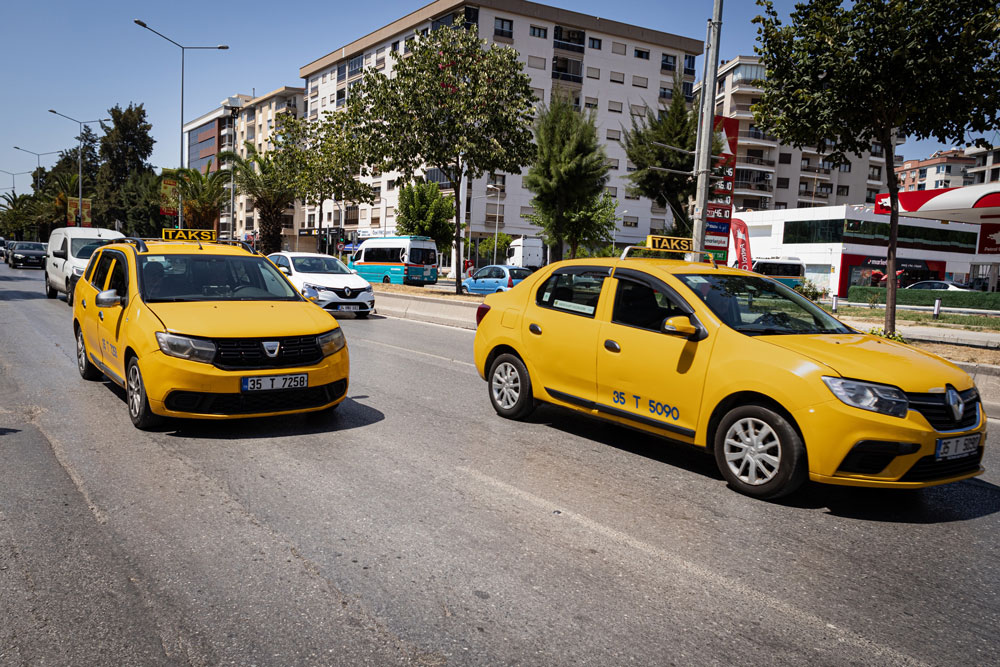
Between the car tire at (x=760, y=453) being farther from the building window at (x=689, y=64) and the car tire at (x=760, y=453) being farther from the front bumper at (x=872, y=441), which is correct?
the building window at (x=689, y=64)

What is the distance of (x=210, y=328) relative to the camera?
19.1 feet

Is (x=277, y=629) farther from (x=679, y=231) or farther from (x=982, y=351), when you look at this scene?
(x=679, y=231)

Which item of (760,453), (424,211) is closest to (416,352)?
(760,453)

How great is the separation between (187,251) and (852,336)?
6138 millimetres

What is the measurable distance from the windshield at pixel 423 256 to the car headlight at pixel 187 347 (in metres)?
33.3

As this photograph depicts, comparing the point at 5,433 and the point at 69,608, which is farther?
the point at 5,433

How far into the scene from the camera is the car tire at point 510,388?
22.2 ft

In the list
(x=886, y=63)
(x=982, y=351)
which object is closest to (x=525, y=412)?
A: (x=886, y=63)

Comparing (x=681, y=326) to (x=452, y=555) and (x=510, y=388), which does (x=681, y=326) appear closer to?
(x=510, y=388)

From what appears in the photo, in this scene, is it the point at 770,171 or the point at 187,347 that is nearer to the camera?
the point at 187,347

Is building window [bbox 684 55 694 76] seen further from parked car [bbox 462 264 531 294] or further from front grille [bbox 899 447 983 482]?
front grille [bbox 899 447 983 482]

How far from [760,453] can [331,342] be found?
3.65 meters

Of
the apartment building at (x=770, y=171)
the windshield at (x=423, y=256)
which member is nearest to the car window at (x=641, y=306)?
the windshield at (x=423, y=256)

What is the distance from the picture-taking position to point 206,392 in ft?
18.6
